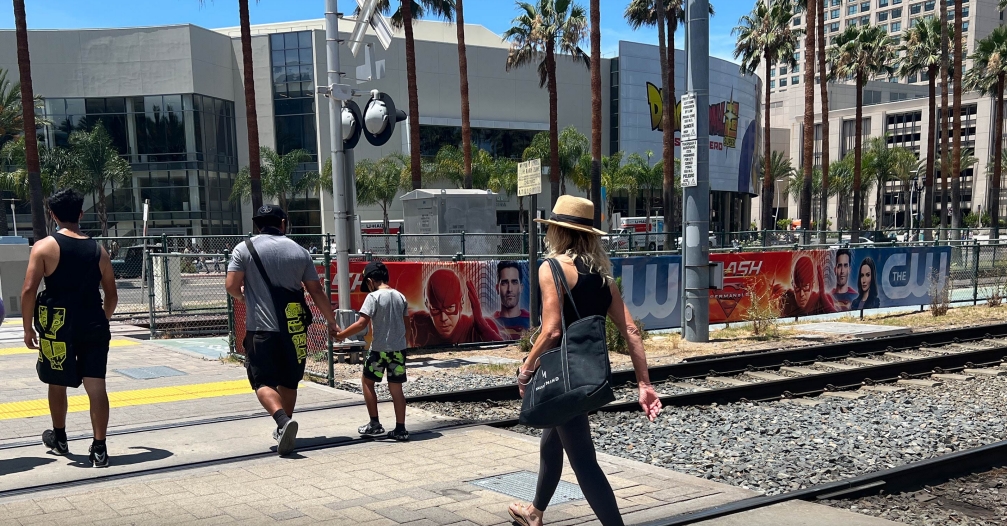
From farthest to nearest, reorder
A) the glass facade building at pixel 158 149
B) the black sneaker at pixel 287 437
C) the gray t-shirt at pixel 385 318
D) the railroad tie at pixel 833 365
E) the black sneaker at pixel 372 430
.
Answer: the glass facade building at pixel 158 149
the railroad tie at pixel 833 365
the black sneaker at pixel 372 430
the gray t-shirt at pixel 385 318
the black sneaker at pixel 287 437

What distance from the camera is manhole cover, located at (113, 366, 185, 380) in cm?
999

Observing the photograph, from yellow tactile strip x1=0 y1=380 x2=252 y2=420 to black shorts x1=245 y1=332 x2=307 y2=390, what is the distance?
117 inches

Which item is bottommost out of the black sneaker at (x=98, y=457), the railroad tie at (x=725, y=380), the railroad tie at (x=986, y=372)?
the railroad tie at (x=986, y=372)

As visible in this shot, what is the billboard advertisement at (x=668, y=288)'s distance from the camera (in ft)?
42.7

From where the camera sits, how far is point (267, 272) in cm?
596

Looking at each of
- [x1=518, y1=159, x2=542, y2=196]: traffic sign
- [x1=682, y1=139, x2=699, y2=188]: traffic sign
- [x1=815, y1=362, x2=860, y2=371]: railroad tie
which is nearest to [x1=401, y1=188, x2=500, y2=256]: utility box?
[x1=682, y1=139, x2=699, y2=188]: traffic sign

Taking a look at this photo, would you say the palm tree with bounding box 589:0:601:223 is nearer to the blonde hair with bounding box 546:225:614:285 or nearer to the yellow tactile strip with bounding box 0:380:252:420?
the yellow tactile strip with bounding box 0:380:252:420

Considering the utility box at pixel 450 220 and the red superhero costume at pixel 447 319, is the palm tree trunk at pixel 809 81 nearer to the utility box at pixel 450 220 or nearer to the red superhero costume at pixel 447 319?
the utility box at pixel 450 220

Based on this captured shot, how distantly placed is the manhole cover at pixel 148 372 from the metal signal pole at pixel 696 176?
8352mm

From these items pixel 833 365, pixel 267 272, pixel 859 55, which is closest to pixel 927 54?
pixel 859 55

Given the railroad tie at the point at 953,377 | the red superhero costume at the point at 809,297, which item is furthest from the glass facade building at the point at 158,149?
the railroad tie at the point at 953,377

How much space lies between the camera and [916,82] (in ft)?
435

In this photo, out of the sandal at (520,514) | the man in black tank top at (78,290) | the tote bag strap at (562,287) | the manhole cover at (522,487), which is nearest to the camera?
the tote bag strap at (562,287)

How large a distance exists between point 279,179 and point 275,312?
42.3m
